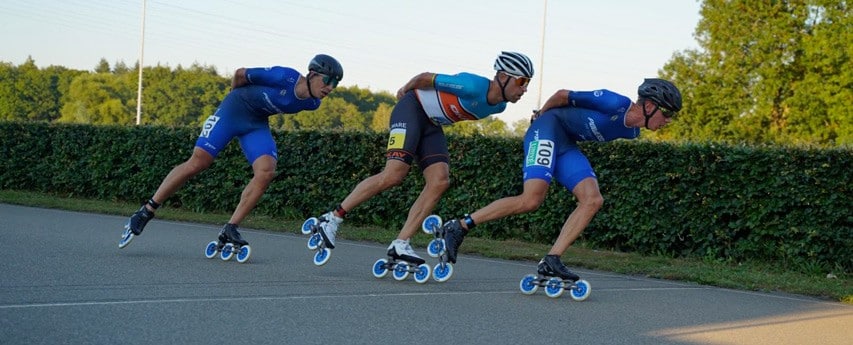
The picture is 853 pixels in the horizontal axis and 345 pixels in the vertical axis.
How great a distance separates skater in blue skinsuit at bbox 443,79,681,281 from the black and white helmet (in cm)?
38

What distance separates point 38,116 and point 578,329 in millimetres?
142541

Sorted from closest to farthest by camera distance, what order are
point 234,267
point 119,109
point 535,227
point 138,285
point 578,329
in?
point 578,329 → point 138,285 → point 234,267 → point 535,227 → point 119,109

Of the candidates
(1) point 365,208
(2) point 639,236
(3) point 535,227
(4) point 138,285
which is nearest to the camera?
(4) point 138,285

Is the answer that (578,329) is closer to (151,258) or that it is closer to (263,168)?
(263,168)

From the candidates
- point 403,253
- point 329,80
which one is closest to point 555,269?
point 403,253

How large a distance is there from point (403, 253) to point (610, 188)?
634 cm

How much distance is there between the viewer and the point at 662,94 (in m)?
8.46

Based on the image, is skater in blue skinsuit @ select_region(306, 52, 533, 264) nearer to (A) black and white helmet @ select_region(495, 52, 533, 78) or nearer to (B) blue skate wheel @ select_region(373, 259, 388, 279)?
(A) black and white helmet @ select_region(495, 52, 533, 78)

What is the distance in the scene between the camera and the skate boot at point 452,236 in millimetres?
8734

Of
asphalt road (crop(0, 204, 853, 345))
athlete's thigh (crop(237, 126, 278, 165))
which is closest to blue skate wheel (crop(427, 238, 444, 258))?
asphalt road (crop(0, 204, 853, 345))

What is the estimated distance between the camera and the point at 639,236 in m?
14.4

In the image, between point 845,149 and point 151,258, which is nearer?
point 151,258

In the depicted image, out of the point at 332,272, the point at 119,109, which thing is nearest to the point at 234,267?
the point at 332,272

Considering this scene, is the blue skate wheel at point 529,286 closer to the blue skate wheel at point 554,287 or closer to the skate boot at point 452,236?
the blue skate wheel at point 554,287
